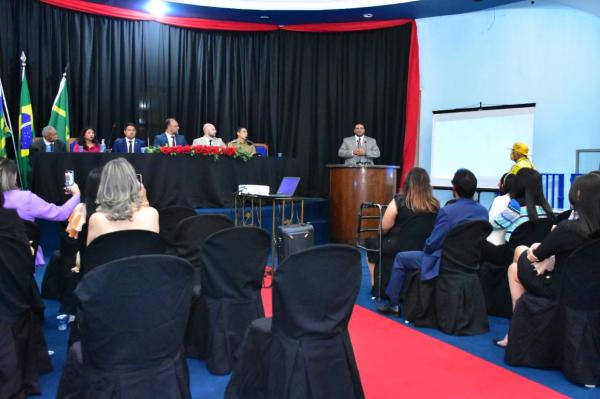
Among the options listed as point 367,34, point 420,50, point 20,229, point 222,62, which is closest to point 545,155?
point 420,50

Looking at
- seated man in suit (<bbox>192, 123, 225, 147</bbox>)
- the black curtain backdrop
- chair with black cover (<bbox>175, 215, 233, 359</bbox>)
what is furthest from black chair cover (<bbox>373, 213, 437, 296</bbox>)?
the black curtain backdrop

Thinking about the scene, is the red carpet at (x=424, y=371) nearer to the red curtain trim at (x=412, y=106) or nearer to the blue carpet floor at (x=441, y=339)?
the blue carpet floor at (x=441, y=339)

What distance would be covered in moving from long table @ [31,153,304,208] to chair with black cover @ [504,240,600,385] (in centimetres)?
480

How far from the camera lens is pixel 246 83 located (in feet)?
33.3

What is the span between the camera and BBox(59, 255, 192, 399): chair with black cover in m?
1.83

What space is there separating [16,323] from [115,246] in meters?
0.69

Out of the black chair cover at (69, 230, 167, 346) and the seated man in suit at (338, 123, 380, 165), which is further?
the seated man in suit at (338, 123, 380, 165)

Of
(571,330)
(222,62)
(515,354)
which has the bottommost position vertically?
(515,354)

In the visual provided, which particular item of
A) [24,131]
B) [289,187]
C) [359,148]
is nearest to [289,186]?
[289,187]

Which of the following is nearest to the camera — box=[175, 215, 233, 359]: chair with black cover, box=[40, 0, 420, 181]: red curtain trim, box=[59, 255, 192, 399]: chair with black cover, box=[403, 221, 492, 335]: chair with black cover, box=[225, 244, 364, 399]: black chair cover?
box=[59, 255, 192, 399]: chair with black cover

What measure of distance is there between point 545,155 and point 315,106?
436 centimetres

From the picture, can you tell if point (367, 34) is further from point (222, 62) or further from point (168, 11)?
point (168, 11)

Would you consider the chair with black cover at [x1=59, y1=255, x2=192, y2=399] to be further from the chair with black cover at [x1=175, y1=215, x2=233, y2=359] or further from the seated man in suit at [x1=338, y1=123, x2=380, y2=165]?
the seated man in suit at [x1=338, y1=123, x2=380, y2=165]

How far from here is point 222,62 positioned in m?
10.1
